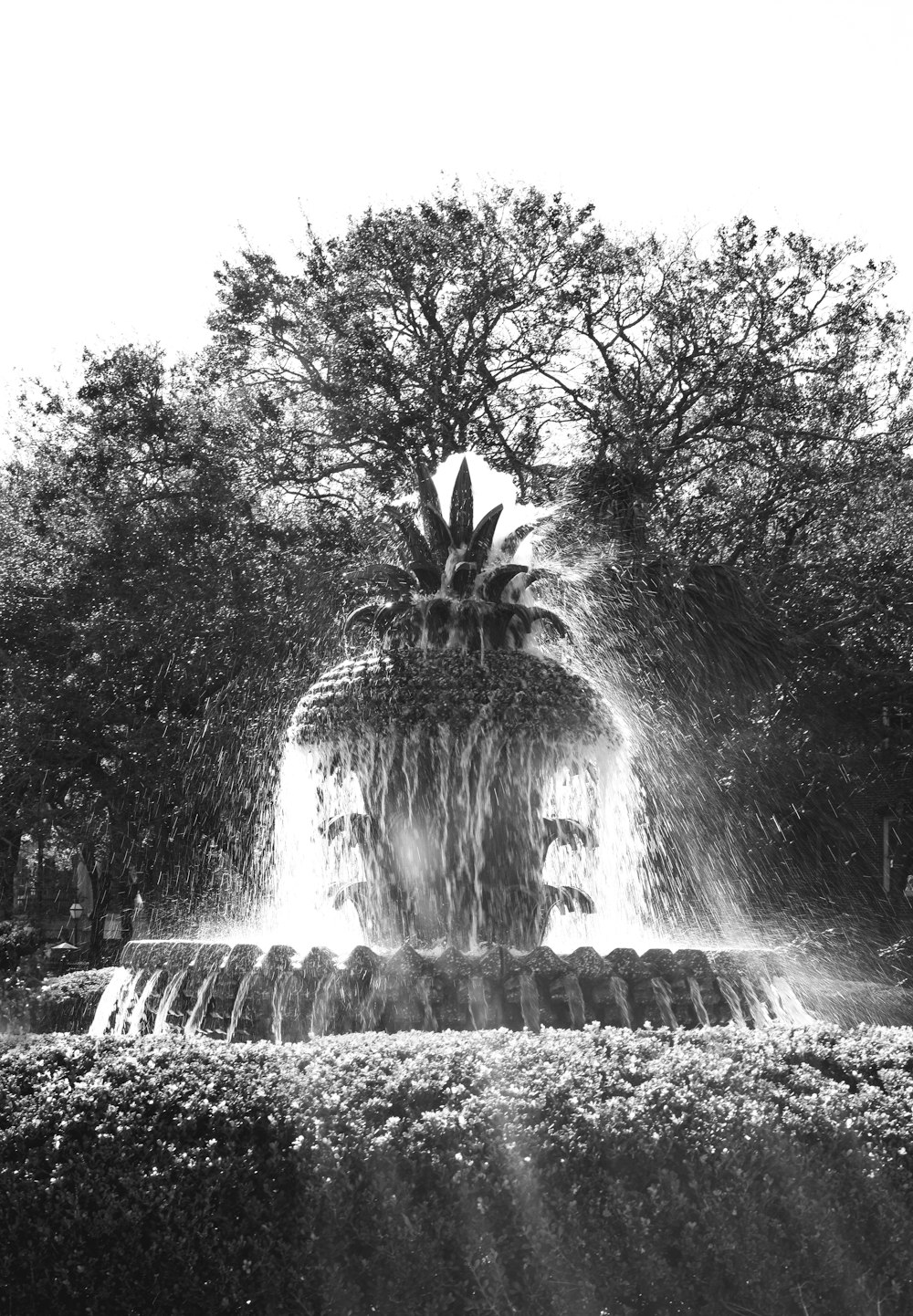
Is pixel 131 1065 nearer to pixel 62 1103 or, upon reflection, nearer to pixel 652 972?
pixel 62 1103

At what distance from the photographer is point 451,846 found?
7.36 metres

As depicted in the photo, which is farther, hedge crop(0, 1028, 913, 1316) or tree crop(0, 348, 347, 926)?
tree crop(0, 348, 347, 926)

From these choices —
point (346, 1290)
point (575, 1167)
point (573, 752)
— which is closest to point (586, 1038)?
point (575, 1167)

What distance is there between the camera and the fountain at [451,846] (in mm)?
5824

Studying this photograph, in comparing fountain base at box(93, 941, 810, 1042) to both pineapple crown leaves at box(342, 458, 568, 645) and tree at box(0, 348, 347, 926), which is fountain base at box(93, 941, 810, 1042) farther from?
tree at box(0, 348, 347, 926)

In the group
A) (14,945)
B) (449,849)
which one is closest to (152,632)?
(14,945)

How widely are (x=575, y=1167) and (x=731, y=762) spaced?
1315 centimetres

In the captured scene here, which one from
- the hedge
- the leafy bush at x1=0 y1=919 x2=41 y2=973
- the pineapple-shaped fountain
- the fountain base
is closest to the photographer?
the hedge

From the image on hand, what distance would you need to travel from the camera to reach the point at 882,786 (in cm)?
1689

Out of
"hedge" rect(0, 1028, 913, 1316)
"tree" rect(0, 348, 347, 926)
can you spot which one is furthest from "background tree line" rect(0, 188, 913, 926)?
"hedge" rect(0, 1028, 913, 1316)

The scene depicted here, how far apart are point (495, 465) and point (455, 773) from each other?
13184 mm

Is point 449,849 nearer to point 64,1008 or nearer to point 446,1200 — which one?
point 64,1008

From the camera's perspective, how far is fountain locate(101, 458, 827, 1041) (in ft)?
19.1

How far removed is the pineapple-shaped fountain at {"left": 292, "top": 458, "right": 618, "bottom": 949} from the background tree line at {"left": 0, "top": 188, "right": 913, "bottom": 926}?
30.9 feet
